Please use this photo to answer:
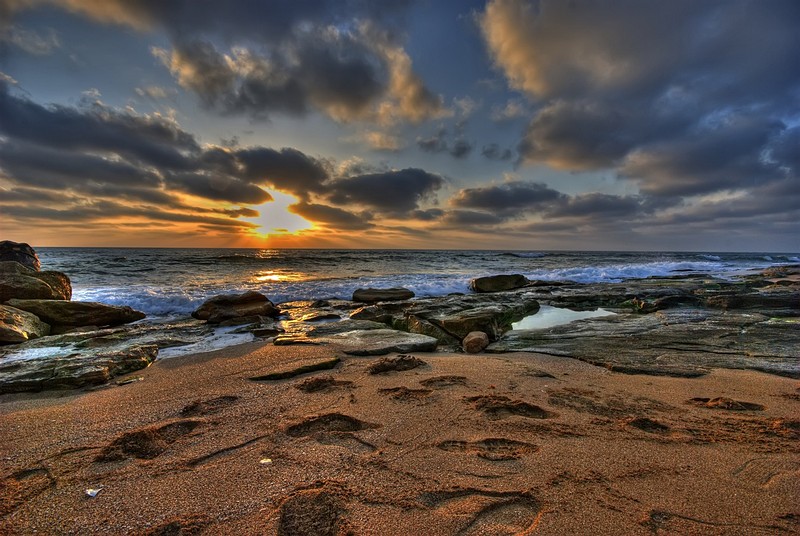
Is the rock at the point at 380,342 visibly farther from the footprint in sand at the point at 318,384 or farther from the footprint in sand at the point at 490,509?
the footprint in sand at the point at 490,509

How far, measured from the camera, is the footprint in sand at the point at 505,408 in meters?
2.90

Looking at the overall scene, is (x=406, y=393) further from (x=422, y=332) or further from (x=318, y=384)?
(x=422, y=332)

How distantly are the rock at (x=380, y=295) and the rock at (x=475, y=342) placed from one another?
23.7 feet

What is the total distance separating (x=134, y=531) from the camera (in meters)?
1.68

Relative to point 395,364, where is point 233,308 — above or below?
below

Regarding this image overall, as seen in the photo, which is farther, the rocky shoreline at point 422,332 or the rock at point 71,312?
the rock at point 71,312

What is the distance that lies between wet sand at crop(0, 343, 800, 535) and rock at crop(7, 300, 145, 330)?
18.7 ft

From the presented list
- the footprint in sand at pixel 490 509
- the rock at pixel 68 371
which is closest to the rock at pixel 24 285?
the rock at pixel 68 371

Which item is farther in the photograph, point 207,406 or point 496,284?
point 496,284

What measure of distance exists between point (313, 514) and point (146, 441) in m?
1.62

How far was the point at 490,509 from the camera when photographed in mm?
1780

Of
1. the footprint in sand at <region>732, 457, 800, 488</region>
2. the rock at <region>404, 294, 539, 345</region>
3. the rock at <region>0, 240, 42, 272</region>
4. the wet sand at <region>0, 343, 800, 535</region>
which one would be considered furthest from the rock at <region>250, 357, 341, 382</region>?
the rock at <region>0, 240, 42, 272</region>

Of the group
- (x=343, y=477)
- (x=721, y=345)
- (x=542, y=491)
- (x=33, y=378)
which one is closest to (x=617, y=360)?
(x=721, y=345)

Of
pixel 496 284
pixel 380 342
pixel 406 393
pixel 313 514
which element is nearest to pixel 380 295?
pixel 496 284
